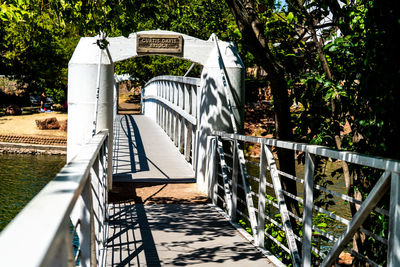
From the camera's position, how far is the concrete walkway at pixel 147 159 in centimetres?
1145

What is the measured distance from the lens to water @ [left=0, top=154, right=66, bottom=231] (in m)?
15.8

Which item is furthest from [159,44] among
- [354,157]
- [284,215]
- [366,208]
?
[366,208]

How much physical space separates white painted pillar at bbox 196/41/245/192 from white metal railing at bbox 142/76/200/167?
236 cm

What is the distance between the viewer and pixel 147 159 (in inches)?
549

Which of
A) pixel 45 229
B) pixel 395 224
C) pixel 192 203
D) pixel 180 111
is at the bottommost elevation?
pixel 192 203

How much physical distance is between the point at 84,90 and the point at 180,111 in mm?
6598

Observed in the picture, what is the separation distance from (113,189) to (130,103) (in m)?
44.4

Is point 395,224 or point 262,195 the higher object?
point 395,224

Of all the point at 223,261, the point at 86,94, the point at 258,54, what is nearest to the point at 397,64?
the point at 223,261

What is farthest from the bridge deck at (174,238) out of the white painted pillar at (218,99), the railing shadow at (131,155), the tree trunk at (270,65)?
the railing shadow at (131,155)

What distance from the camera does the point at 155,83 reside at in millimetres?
27750

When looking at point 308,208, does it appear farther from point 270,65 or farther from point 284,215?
point 270,65

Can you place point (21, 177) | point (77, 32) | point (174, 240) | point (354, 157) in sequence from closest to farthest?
point (354, 157) < point (174, 240) < point (77, 32) < point (21, 177)

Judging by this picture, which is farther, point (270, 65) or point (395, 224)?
point (270, 65)
